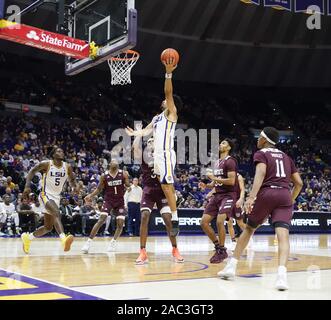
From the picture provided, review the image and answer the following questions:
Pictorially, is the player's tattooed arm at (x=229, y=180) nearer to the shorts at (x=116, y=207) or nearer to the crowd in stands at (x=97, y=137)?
the shorts at (x=116, y=207)

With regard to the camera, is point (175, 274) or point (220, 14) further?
point (220, 14)

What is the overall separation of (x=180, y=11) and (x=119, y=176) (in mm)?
17070

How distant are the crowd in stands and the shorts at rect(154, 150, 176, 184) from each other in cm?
872

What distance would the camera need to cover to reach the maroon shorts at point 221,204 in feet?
24.8

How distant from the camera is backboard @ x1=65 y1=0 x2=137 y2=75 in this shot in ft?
34.3

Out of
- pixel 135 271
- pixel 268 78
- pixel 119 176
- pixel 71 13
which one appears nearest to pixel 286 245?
pixel 135 271

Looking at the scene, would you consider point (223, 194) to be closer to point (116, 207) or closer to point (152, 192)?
point (152, 192)

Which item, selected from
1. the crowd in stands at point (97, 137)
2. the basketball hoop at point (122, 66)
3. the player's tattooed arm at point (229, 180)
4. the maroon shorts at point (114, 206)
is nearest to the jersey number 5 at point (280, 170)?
the player's tattooed arm at point (229, 180)

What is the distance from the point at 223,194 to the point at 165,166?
1.40m

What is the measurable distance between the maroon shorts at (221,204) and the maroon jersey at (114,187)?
255 cm

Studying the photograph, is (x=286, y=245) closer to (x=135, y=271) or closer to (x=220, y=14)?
(x=135, y=271)

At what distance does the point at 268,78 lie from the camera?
102ft

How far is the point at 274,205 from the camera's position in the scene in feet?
16.8

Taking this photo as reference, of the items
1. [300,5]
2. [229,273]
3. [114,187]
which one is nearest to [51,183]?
[114,187]
